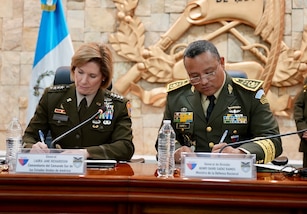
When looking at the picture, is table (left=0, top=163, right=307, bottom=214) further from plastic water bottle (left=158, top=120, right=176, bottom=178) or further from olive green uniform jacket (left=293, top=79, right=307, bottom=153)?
olive green uniform jacket (left=293, top=79, right=307, bottom=153)

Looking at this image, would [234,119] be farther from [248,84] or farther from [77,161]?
[77,161]

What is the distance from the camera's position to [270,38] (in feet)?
13.2

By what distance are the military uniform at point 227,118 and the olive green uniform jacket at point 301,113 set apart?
4.85ft

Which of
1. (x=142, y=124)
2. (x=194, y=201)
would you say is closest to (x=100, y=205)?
(x=194, y=201)

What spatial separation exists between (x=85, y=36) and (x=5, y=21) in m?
0.74

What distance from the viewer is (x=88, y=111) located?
2379 mm

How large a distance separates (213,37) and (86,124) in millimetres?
2012

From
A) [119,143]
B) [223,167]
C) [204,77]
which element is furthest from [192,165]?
[119,143]

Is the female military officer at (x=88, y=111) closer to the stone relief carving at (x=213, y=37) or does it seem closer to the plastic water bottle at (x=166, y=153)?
the plastic water bottle at (x=166, y=153)

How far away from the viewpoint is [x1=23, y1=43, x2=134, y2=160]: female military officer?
2.34 meters

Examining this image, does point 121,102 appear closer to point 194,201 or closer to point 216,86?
point 216,86

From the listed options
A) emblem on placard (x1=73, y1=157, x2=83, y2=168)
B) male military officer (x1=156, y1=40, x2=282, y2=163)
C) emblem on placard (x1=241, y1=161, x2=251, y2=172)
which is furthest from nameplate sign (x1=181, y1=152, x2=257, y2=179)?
male military officer (x1=156, y1=40, x2=282, y2=163)

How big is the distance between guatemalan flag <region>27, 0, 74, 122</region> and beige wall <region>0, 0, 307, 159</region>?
28cm

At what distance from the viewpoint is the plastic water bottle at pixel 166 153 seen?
1663 mm
